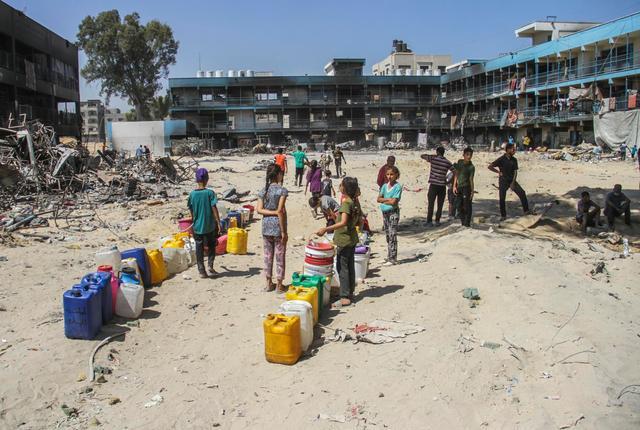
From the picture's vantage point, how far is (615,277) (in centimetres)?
745

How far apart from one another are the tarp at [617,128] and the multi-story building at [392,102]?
8620 mm

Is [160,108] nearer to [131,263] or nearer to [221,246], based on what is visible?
[221,246]

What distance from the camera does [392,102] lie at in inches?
2443

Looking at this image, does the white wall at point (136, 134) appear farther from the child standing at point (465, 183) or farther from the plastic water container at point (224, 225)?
the child standing at point (465, 183)

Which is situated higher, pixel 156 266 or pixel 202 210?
pixel 202 210

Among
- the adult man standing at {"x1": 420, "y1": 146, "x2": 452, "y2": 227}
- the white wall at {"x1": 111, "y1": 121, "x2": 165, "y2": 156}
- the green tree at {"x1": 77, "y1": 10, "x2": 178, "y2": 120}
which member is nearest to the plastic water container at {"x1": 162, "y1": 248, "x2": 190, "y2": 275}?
the adult man standing at {"x1": 420, "y1": 146, "x2": 452, "y2": 227}

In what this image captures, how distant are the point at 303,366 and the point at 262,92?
189ft

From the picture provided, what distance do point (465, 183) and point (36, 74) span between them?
33016mm

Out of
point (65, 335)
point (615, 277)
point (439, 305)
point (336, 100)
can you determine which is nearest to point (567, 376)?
point (439, 305)

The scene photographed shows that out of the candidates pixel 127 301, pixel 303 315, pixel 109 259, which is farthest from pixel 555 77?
pixel 127 301

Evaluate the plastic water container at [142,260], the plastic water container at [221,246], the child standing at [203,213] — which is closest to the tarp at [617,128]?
the plastic water container at [221,246]

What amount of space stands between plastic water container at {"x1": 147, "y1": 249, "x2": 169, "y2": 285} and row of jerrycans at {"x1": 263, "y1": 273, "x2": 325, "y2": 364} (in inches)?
102

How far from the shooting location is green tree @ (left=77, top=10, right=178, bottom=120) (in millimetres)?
55594

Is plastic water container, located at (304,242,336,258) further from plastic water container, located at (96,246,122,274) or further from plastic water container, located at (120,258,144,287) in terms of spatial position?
plastic water container, located at (96,246,122,274)
